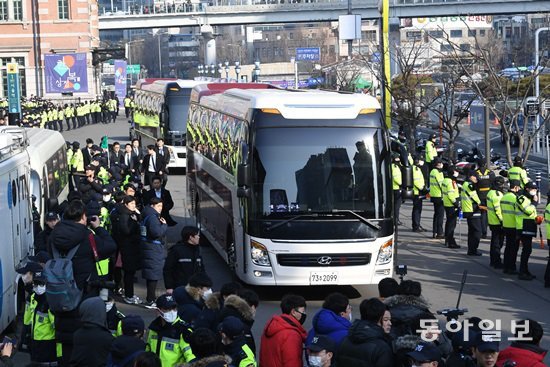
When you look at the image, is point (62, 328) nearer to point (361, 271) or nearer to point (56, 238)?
point (56, 238)

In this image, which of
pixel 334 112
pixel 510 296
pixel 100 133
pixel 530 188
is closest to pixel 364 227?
pixel 334 112

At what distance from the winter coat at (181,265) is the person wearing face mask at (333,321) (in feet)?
14.6

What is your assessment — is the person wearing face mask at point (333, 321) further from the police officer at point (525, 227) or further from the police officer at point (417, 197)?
the police officer at point (417, 197)

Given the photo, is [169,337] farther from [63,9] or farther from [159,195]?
[63,9]

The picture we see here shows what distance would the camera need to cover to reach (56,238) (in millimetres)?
13867

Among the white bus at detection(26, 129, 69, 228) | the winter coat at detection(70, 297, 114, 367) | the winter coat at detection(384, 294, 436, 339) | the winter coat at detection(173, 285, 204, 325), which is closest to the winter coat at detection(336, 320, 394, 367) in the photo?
the winter coat at detection(384, 294, 436, 339)

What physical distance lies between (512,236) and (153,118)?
2349cm

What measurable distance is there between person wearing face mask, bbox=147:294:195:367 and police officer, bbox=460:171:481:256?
460 inches

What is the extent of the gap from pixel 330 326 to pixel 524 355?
208 cm

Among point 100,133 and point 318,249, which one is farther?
point 100,133

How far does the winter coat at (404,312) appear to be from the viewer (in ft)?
32.4

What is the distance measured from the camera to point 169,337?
9.71 m

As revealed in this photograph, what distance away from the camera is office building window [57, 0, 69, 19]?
78.8 metres

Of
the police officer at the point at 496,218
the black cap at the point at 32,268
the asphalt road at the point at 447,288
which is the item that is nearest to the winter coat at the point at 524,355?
the asphalt road at the point at 447,288
